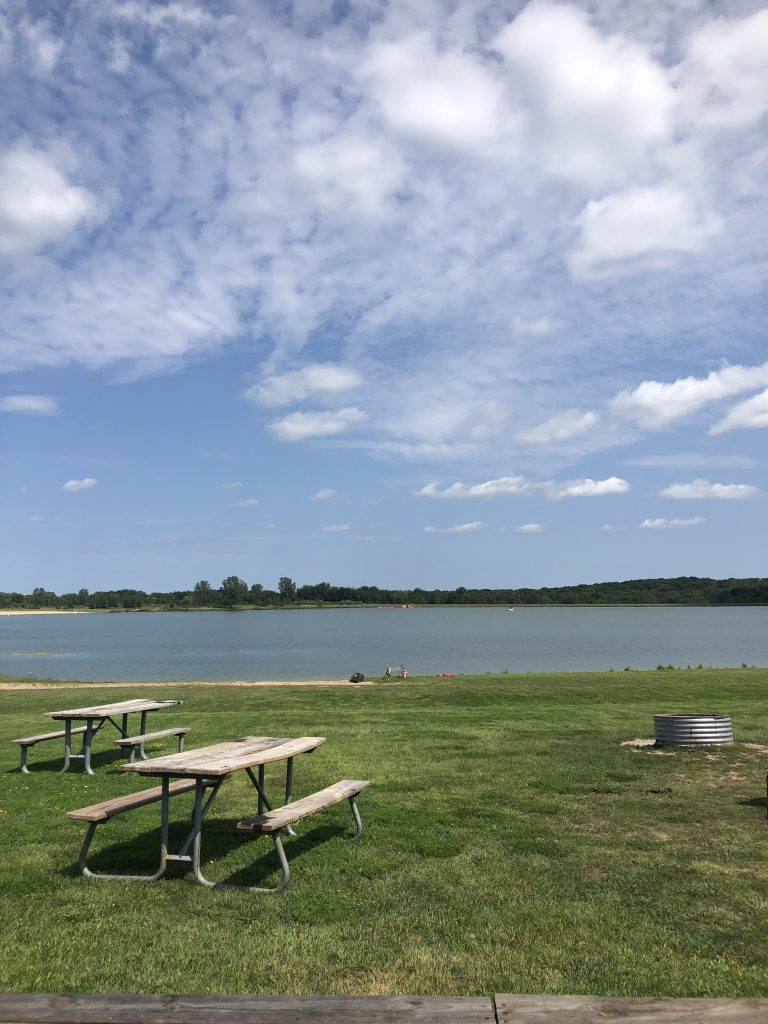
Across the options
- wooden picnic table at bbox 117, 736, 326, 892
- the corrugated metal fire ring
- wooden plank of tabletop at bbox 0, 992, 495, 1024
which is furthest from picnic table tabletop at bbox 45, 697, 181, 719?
wooden plank of tabletop at bbox 0, 992, 495, 1024

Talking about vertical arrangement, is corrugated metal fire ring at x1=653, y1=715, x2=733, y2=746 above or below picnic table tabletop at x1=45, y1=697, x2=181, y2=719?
below

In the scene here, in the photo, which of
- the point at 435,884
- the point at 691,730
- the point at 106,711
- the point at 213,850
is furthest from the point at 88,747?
the point at 691,730

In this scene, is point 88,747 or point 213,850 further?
point 88,747

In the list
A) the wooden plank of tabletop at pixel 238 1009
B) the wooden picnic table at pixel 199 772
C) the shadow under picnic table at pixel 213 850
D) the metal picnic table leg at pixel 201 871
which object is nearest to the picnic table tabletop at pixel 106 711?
the shadow under picnic table at pixel 213 850

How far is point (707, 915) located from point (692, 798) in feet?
10.9

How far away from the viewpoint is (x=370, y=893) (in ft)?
16.9

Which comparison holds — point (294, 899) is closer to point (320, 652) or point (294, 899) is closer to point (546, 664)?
point (546, 664)

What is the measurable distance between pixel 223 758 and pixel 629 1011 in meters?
3.91

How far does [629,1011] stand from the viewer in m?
2.78

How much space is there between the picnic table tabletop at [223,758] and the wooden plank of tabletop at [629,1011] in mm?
3003

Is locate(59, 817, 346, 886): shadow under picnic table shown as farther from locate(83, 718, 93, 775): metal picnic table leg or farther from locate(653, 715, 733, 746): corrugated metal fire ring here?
locate(653, 715, 733, 746): corrugated metal fire ring

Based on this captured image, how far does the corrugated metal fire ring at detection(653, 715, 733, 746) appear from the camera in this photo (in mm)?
10492

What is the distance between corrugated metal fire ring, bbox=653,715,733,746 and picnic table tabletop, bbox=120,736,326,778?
5528 mm

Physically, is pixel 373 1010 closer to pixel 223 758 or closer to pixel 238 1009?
Result: pixel 238 1009
